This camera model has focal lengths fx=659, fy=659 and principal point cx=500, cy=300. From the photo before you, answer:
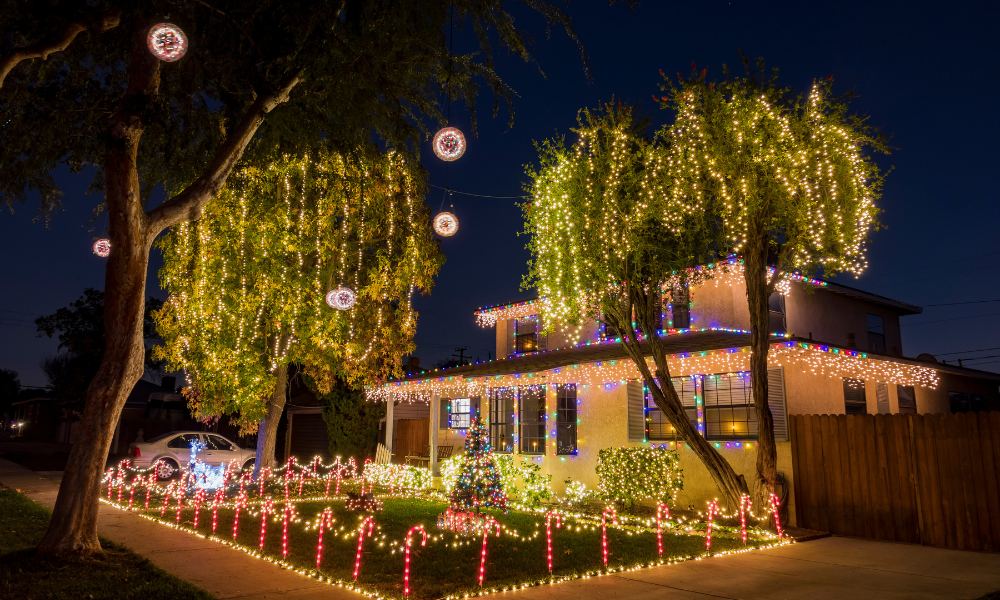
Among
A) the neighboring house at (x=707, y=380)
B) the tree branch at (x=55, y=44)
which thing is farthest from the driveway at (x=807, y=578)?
the tree branch at (x=55, y=44)

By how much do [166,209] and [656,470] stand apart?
1051 centimetres

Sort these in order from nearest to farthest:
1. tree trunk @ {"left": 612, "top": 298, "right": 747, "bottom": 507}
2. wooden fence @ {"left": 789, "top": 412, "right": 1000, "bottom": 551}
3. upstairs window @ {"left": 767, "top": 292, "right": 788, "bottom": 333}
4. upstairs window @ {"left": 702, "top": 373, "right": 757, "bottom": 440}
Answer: wooden fence @ {"left": 789, "top": 412, "right": 1000, "bottom": 551}, tree trunk @ {"left": 612, "top": 298, "right": 747, "bottom": 507}, upstairs window @ {"left": 702, "top": 373, "right": 757, "bottom": 440}, upstairs window @ {"left": 767, "top": 292, "right": 788, "bottom": 333}

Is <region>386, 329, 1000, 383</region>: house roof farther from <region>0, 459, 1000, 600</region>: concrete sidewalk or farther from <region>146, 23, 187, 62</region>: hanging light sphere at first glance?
<region>146, 23, 187, 62</region>: hanging light sphere

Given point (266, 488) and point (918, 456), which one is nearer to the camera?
point (918, 456)

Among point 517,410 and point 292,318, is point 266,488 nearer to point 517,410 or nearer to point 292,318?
point 292,318

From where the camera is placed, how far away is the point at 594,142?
1386 cm

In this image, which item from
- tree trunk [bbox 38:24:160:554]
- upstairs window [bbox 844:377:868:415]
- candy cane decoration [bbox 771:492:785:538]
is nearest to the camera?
tree trunk [bbox 38:24:160:554]

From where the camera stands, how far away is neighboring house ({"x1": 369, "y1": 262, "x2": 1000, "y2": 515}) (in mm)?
13625

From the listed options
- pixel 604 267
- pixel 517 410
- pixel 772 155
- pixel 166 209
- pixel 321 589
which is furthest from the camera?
pixel 517 410

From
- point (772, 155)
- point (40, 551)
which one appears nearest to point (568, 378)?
point (772, 155)

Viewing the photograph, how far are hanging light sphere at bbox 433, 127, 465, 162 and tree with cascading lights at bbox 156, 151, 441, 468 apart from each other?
18.6ft

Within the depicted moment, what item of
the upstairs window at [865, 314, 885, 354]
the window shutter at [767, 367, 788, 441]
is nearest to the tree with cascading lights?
the window shutter at [767, 367, 788, 441]

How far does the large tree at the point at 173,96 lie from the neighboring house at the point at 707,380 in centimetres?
716

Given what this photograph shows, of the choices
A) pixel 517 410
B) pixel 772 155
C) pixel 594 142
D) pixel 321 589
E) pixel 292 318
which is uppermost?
pixel 594 142
